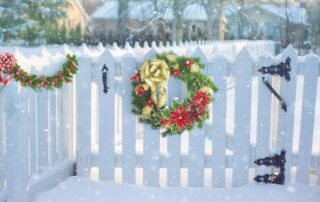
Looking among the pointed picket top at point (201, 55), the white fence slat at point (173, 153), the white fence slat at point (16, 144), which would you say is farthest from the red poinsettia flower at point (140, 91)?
the white fence slat at point (16, 144)

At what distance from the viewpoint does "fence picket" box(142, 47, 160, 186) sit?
204 inches

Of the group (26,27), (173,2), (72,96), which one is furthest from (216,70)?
(173,2)

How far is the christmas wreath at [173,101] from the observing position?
16.4 ft

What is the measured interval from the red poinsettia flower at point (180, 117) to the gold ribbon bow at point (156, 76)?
0.17 meters

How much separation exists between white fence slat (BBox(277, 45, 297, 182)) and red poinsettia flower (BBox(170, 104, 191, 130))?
3.21 ft

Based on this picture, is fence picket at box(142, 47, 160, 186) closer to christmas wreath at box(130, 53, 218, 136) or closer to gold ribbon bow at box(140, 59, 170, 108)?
christmas wreath at box(130, 53, 218, 136)

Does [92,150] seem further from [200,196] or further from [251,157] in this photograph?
[251,157]

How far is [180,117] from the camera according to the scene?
5.07 meters

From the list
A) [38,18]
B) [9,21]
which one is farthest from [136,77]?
[38,18]

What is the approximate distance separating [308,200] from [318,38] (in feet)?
99.8

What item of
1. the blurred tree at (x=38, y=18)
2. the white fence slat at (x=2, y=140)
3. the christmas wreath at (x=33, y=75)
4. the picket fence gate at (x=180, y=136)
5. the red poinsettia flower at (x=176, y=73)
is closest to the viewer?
the christmas wreath at (x=33, y=75)

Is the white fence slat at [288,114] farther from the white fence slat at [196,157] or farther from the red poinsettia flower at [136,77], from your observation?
the red poinsettia flower at [136,77]

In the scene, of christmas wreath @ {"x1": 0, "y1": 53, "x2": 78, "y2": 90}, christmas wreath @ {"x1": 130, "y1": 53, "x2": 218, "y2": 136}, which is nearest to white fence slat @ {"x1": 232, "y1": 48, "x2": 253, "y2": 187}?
christmas wreath @ {"x1": 130, "y1": 53, "x2": 218, "y2": 136}

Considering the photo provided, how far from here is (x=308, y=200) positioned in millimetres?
4801
